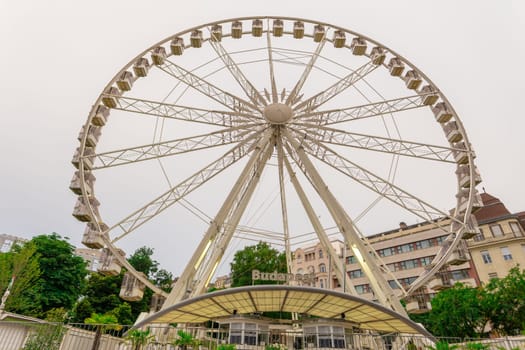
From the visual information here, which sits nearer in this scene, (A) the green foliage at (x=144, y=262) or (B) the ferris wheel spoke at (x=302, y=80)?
(B) the ferris wheel spoke at (x=302, y=80)

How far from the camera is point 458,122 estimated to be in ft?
62.5

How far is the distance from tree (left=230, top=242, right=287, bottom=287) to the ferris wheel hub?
2221 centimetres

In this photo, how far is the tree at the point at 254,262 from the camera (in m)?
35.6

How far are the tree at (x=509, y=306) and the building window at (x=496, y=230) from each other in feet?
49.8

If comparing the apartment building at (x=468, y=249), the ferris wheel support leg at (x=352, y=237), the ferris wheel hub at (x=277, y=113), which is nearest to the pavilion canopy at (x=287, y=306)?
the ferris wheel support leg at (x=352, y=237)

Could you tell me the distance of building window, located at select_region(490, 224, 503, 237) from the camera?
37.8 metres

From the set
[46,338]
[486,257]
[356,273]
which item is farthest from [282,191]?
[356,273]

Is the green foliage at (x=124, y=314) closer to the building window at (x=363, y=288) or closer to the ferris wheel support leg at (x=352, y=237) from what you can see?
the ferris wheel support leg at (x=352, y=237)

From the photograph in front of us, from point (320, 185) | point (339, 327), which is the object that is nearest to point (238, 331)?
point (339, 327)

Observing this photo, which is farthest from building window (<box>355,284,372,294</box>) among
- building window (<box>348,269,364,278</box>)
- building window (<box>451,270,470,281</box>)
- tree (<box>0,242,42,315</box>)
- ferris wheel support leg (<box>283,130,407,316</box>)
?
tree (<box>0,242,42,315</box>)

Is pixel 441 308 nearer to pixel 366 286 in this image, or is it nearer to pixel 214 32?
pixel 366 286

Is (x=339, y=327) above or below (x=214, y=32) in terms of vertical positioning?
below

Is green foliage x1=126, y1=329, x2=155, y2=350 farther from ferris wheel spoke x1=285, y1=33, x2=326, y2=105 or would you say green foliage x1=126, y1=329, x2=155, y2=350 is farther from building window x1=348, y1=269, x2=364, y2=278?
building window x1=348, y1=269, x2=364, y2=278

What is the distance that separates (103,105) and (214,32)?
28.0 ft
